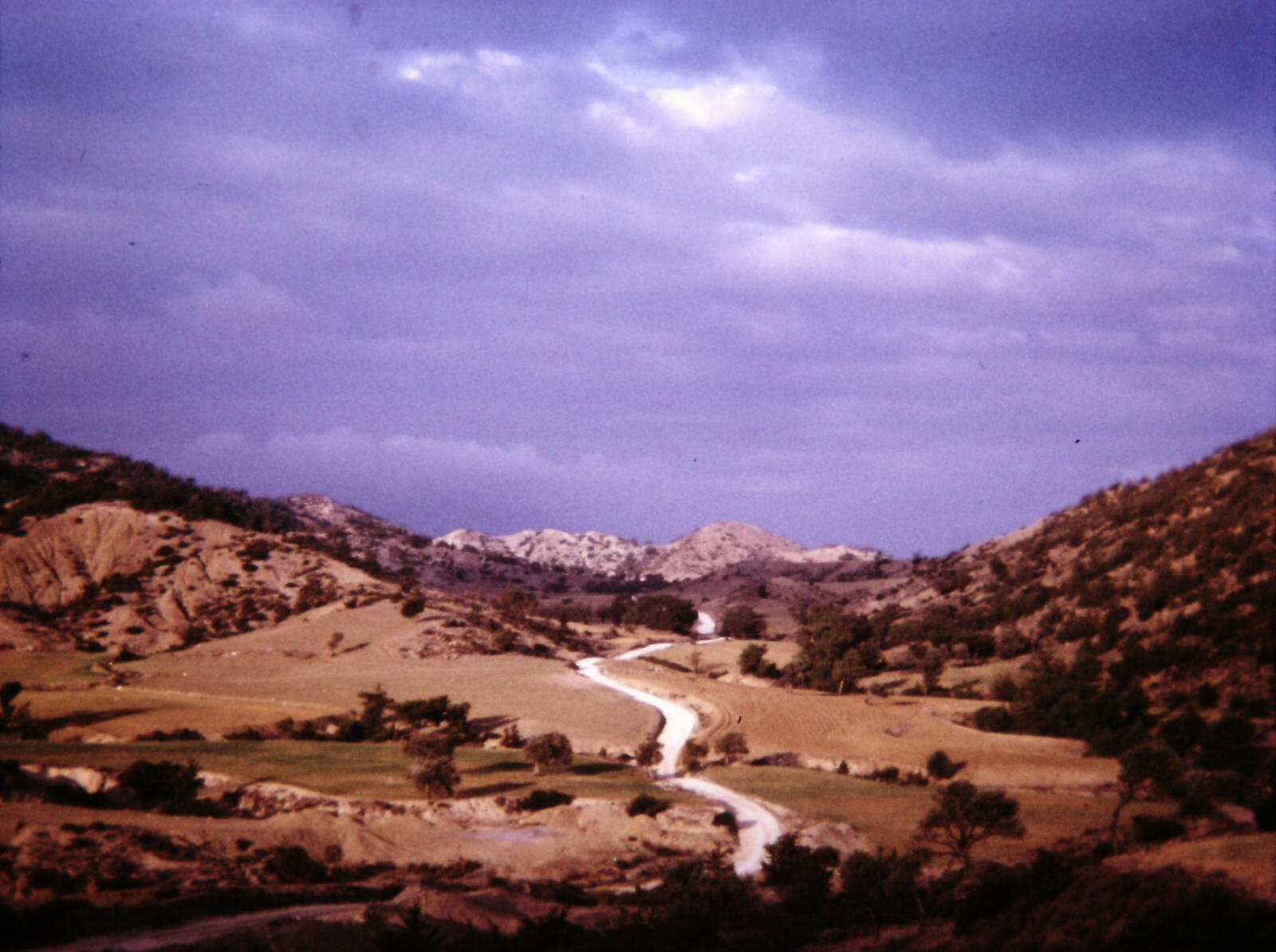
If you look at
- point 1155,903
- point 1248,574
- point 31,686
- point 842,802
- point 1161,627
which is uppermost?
point 1248,574

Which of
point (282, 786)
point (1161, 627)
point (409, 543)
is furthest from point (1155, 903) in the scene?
point (409, 543)

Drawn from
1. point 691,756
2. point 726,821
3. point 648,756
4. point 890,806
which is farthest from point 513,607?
point 726,821

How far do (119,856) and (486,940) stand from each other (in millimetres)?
9563

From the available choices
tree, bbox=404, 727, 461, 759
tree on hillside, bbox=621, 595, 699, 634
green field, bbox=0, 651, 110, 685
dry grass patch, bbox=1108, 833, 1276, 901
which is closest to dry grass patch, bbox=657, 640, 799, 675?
tree on hillside, bbox=621, 595, 699, 634

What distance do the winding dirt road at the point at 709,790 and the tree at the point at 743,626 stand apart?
36.7 metres

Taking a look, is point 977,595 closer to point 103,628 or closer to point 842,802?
point 842,802

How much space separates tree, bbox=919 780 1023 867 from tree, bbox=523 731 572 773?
511 inches

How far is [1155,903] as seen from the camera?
13797mm

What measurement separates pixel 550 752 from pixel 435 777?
16.8 feet

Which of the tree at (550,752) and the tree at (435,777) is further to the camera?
the tree at (550,752)

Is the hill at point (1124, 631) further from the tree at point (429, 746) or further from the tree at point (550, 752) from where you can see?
the tree at point (429, 746)

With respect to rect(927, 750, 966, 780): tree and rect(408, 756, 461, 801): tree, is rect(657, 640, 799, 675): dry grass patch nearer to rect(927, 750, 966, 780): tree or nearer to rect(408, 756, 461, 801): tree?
rect(927, 750, 966, 780): tree

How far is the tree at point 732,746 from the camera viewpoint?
34344 mm

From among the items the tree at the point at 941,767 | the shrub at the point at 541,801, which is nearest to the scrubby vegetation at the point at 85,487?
the shrub at the point at 541,801
